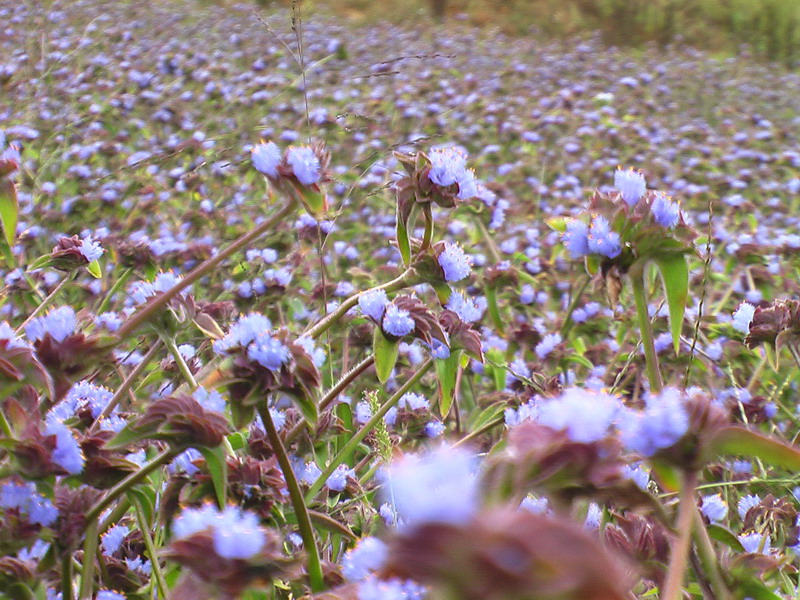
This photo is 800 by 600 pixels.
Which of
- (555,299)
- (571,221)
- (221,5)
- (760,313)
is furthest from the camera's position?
(221,5)

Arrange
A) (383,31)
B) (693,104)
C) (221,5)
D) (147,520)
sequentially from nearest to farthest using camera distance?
(147,520) → (693,104) → (383,31) → (221,5)

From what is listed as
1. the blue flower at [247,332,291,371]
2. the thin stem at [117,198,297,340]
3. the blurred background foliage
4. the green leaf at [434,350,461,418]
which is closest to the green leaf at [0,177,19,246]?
the thin stem at [117,198,297,340]

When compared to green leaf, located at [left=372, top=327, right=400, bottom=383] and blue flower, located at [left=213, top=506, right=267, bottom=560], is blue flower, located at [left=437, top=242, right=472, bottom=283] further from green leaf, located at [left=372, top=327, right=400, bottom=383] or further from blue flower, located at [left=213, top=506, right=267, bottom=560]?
blue flower, located at [left=213, top=506, right=267, bottom=560]

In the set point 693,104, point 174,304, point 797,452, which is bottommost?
point 693,104

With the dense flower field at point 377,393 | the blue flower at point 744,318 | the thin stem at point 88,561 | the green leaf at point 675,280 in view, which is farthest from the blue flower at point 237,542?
the blue flower at point 744,318

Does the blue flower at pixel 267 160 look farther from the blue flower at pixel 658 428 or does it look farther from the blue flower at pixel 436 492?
the blue flower at pixel 436 492

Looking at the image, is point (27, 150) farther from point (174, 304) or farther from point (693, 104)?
point (693, 104)

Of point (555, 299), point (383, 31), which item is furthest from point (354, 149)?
point (383, 31)

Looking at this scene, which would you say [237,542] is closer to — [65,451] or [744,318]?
[65,451]
